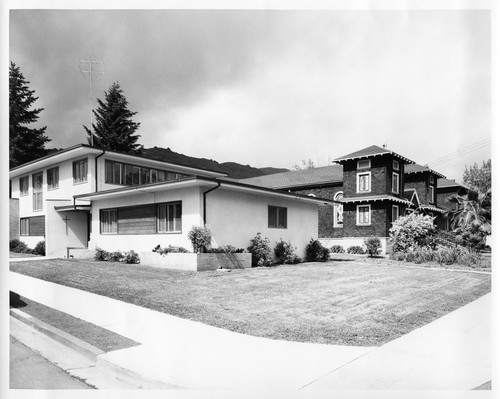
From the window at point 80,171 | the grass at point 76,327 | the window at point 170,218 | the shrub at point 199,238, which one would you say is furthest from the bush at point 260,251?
the window at point 80,171

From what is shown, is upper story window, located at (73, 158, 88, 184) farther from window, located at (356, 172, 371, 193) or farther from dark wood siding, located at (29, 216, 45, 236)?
window, located at (356, 172, 371, 193)

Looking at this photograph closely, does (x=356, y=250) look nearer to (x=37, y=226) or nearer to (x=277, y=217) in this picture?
(x=277, y=217)

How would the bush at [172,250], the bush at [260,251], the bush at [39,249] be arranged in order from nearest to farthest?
the bush at [172,250] → the bush at [260,251] → the bush at [39,249]

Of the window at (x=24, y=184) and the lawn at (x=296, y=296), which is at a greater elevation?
the window at (x=24, y=184)

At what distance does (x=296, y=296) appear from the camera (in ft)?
26.2

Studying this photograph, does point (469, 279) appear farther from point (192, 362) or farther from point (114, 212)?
point (114, 212)

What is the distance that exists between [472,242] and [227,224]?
25.7ft

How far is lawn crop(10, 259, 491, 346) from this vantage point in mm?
5590

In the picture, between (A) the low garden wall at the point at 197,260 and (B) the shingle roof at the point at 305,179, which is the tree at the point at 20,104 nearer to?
(A) the low garden wall at the point at 197,260

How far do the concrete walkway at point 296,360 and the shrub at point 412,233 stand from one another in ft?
44.4

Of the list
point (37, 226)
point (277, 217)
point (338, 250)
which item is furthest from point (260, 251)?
point (37, 226)

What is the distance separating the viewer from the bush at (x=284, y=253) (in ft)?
50.5

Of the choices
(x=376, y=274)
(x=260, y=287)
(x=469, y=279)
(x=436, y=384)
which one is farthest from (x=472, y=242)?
(x=436, y=384)

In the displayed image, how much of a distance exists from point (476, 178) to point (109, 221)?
13769mm
